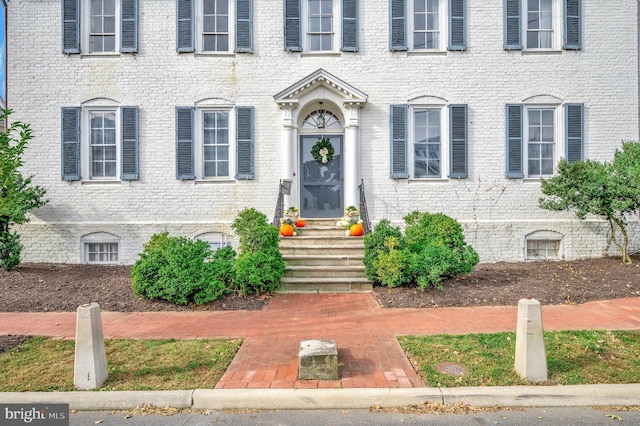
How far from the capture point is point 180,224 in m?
11.8

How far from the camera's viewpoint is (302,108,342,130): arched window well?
487 inches

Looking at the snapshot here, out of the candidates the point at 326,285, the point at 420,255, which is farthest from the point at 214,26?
the point at 420,255

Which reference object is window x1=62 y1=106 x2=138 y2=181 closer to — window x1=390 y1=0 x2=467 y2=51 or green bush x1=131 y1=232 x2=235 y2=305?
green bush x1=131 y1=232 x2=235 y2=305

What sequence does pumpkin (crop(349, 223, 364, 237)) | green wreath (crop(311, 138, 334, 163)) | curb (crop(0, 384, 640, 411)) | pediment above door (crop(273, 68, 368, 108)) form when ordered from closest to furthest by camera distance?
curb (crop(0, 384, 640, 411)) < pumpkin (crop(349, 223, 364, 237)) < pediment above door (crop(273, 68, 368, 108)) < green wreath (crop(311, 138, 334, 163))

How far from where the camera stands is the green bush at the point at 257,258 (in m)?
7.96

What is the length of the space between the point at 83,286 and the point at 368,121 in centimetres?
798

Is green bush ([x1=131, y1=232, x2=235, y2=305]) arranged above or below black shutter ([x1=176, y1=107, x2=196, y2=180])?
below

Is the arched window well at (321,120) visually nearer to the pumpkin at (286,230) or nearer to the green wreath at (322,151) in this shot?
the green wreath at (322,151)

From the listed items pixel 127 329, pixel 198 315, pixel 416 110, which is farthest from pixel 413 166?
pixel 127 329

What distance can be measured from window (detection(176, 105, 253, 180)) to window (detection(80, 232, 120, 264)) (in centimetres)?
257

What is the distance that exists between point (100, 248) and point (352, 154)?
24.4ft

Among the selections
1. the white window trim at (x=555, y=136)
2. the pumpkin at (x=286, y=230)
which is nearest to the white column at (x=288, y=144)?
the pumpkin at (x=286, y=230)

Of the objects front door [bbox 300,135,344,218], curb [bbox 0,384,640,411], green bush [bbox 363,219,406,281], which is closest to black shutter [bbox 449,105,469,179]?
front door [bbox 300,135,344,218]

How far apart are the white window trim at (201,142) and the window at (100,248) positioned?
2920mm
